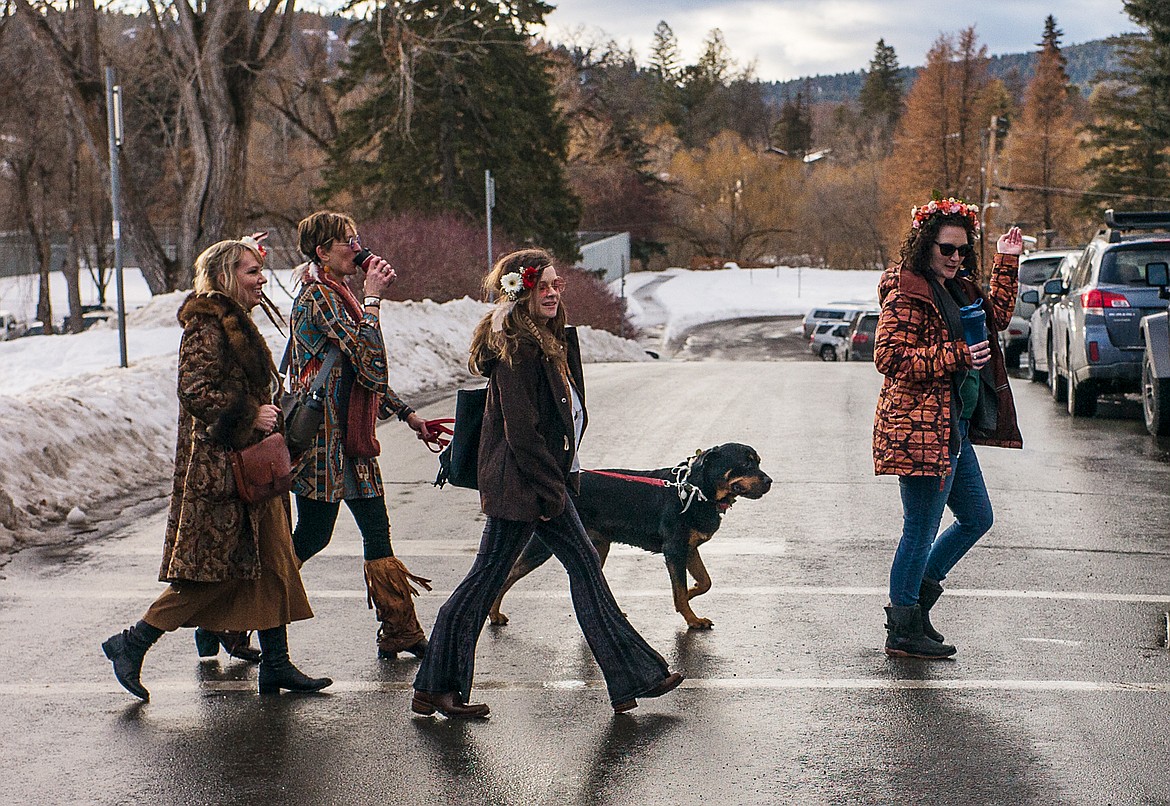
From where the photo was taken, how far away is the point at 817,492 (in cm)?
1065

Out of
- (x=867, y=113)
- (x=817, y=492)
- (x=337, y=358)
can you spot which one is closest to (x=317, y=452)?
(x=337, y=358)

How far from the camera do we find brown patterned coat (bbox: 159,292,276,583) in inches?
225

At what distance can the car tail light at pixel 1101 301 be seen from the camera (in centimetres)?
1405

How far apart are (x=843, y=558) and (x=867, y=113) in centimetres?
16423

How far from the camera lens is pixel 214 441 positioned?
5.75 meters

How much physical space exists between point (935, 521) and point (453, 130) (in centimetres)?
4487

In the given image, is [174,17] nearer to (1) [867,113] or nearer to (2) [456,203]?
(2) [456,203]

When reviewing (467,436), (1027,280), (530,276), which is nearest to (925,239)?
(530,276)

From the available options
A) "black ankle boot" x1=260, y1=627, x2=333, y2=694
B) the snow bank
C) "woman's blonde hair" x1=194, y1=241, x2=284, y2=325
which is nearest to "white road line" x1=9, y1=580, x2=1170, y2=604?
the snow bank

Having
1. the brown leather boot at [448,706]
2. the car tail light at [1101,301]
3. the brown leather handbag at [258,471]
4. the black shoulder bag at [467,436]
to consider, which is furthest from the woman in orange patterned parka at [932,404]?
the car tail light at [1101,301]

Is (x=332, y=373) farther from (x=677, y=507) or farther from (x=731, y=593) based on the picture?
(x=731, y=593)

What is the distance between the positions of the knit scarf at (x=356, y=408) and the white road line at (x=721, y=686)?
983mm

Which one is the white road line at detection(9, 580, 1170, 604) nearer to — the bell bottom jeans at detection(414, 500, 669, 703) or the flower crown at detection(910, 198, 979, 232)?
the bell bottom jeans at detection(414, 500, 669, 703)

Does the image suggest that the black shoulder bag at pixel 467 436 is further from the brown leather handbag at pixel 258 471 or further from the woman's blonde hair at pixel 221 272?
the woman's blonde hair at pixel 221 272
